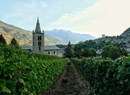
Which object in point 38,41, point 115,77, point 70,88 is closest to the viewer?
point 115,77

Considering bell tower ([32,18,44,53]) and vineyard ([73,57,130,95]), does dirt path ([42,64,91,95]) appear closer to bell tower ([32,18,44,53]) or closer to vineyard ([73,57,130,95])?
vineyard ([73,57,130,95])

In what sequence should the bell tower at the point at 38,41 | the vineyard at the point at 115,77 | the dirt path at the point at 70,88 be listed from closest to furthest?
the vineyard at the point at 115,77
the dirt path at the point at 70,88
the bell tower at the point at 38,41

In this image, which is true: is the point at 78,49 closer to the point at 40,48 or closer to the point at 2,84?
the point at 40,48

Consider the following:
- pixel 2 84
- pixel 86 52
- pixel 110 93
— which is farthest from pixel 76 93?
pixel 86 52

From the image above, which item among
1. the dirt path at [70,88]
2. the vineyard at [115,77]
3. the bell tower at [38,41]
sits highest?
the bell tower at [38,41]

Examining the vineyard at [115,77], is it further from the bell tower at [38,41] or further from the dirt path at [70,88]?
the bell tower at [38,41]

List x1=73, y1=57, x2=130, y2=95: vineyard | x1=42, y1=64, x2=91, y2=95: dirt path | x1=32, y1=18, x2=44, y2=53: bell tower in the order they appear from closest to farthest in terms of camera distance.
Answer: x1=73, y1=57, x2=130, y2=95: vineyard
x1=42, y1=64, x2=91, y2=95: dirt path
x1=32, y1=18, x2=44, y2=53: bell tower

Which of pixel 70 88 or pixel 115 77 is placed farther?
pixel 70 88

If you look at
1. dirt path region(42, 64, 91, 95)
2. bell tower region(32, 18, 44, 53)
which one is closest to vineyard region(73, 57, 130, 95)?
dirt path region(42, 64, 91, 95)

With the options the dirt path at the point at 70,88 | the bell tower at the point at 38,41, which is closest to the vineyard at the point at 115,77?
the dirt path at the point at 70,88

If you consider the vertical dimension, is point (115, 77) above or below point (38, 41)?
below

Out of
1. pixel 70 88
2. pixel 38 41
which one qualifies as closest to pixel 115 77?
pixel 70 88

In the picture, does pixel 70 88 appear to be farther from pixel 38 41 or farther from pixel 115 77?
pixel 38 41

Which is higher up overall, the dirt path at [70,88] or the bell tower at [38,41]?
the bell tower at [38,41]
